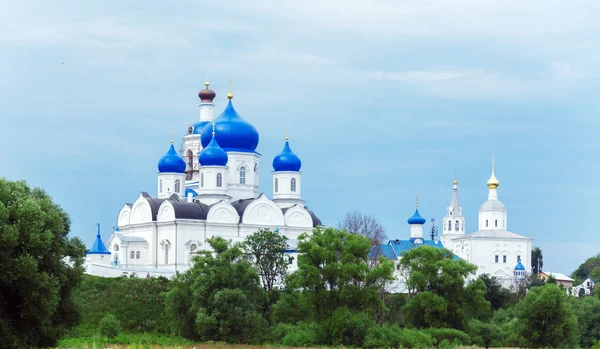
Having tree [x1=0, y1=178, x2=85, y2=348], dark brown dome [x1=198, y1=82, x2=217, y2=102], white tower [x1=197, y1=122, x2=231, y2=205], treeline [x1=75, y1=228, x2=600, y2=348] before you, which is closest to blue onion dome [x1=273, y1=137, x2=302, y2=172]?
white tower [x1=197, y1=122, x2=231, y2=205]

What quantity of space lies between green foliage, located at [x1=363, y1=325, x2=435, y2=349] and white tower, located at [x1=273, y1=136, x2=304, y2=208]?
2351 cm

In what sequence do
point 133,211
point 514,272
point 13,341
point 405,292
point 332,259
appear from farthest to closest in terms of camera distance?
point 514,272 → point 133,211 → point 405,292 → point 332,259 → point 13,341

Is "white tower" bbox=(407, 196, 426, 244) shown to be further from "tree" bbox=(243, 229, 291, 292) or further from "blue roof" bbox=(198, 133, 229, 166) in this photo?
"tree" bbox=(243, 229, 291, 292)

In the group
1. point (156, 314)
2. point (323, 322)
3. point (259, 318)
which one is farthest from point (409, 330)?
point (156, 314)

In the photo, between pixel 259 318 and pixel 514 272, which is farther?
pixel 514 272

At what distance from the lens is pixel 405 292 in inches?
2089

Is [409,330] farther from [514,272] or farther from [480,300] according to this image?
[514,272]

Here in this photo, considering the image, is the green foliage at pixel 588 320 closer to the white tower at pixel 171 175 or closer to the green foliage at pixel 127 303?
the green foliage at pixel 127 303

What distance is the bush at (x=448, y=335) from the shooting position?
3669cm

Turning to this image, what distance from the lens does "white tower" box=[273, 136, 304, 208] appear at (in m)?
58.8

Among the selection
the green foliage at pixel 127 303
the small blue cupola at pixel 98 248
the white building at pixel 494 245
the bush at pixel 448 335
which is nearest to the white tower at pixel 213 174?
the small blue cupola at pixel 98 248

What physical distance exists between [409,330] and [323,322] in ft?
10.4

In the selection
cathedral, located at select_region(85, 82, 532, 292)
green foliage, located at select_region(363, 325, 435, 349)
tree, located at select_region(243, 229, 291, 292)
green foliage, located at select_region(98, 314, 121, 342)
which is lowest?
green foliage, located at select_region(363, 325, 435, 349)

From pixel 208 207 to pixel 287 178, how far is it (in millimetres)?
5451
